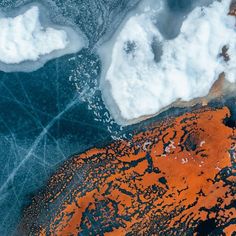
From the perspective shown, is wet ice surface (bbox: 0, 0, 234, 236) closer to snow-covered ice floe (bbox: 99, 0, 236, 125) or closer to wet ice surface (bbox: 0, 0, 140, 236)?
wet ice surface (bbox: 0, 0, 140, 236)

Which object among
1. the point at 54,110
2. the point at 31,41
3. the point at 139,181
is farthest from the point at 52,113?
the point at 139,181

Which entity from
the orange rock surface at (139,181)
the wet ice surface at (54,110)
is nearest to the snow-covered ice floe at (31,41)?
the wet ice surface at (54,110)

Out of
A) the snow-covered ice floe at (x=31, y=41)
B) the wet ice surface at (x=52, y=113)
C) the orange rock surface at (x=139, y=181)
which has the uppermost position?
the snow-covered ice floe at (x=31, y=41)

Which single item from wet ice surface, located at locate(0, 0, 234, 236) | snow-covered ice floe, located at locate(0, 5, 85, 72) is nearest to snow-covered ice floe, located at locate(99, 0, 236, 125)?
wet ice surface, located at locate(0, 0, 234, 236)

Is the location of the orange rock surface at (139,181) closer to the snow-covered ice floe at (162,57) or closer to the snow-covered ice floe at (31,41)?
the snow-covered ice floe at (162,57)

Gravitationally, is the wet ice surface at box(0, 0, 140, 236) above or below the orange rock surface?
above

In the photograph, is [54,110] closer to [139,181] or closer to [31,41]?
[31,41]
